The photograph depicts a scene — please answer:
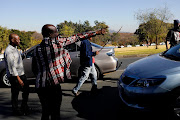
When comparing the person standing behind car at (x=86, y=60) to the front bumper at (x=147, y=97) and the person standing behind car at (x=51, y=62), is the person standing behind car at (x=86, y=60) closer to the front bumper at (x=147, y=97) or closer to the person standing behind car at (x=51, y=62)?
the front bumper at (x=147, y=97)

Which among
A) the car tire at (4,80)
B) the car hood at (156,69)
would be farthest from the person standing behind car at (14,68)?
the car tire at (4,80)

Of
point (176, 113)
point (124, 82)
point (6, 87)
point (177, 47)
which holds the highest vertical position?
point (177, 47)

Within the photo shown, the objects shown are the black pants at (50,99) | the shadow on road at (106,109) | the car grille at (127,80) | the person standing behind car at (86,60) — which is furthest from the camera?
the person standing behind car at (86,60)

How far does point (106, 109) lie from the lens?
386 cm

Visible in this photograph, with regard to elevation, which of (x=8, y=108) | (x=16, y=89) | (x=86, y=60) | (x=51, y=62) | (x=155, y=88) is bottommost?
(x=8, y=108)

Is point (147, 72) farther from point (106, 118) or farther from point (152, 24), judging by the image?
point (152, 24)

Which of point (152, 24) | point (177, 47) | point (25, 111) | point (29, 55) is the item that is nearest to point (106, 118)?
point (25, 111)

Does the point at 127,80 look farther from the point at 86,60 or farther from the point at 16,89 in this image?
the point at 16,89

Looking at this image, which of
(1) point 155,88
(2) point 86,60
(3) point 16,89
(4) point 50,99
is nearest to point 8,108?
(3) point 16,89

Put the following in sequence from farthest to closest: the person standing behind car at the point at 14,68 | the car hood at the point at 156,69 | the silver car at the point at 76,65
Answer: the silver car at the point at 76,65, the person standing behind car at the point at 14,68, the car hood at the point at 156,69

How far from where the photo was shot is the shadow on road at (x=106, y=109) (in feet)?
9.85

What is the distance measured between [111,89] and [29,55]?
9.73 ft

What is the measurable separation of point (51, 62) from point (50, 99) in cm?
51

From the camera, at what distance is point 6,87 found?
6.38m
